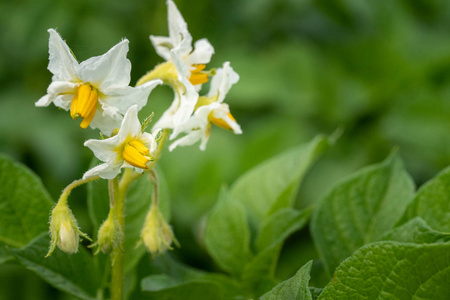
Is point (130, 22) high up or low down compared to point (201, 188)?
up

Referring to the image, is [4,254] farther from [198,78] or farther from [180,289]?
[198,78]

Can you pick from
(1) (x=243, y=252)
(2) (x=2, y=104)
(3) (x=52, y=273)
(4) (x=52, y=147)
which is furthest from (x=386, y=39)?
(3) (x=52, y=273)

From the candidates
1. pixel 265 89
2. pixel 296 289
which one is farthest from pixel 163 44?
pixel 265 89

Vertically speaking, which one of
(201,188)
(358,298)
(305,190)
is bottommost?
(305,190)

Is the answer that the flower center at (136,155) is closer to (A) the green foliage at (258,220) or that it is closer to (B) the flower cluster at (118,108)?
(B) the flower cluster at (118,108)

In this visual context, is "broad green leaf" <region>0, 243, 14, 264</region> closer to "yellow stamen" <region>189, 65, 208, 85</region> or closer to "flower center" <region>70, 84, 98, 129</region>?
"flower center" <region>70, 84, 98, 129</region>

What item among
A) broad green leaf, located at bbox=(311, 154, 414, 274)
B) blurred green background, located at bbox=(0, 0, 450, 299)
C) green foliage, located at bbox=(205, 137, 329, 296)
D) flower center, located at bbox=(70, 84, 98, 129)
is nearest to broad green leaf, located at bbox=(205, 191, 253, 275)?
green foliage, located at bbox=(205, 137, 329, 296)

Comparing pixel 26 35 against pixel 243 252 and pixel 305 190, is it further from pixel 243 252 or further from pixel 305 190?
pixel 243 252
